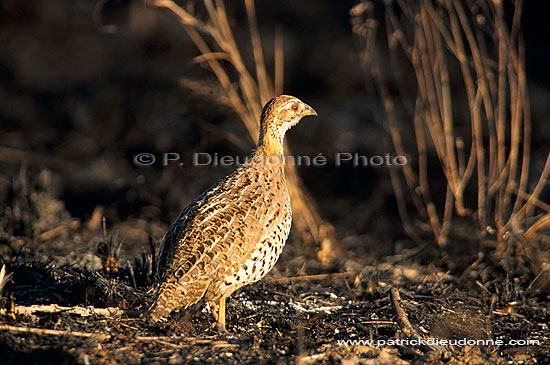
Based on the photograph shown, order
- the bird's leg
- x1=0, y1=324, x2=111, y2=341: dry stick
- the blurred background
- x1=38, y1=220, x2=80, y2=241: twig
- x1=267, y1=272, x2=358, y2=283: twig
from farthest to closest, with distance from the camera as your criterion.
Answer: the blurred background < x1=38, y1=220, x2=80, y2=241: twig < x1=267, y1=272, x2=358, y2=283: twig < the bird's leg < x1=0, y1=324, x2=111, y2=341: dry stick

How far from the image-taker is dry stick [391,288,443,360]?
13.0 ft

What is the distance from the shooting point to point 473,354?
4098 millimetres

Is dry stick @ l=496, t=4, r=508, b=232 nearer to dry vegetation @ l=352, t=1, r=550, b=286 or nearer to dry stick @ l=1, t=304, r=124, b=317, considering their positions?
dry vegetation @ l=352, t=1, r=550, b=286

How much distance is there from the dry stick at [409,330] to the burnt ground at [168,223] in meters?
0.03

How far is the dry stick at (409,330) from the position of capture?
3953 millimetres

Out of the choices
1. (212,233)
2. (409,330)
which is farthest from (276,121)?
(409,330)

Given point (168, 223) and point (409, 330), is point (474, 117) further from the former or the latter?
point (168, 223)

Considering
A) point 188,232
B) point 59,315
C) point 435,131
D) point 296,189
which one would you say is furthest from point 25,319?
point 435,131

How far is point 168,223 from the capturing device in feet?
A: 25.9

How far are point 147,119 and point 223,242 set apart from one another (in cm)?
722

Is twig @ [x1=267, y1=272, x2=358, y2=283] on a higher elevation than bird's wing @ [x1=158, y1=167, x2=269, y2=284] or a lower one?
lower

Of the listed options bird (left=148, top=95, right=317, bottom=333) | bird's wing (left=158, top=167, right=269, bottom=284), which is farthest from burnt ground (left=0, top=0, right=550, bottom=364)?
bird's wing (left=158, top=167, right=269, bottom=284)

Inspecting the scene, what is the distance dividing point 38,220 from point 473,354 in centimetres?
504

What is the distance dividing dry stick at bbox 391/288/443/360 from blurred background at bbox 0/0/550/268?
2576 mm
